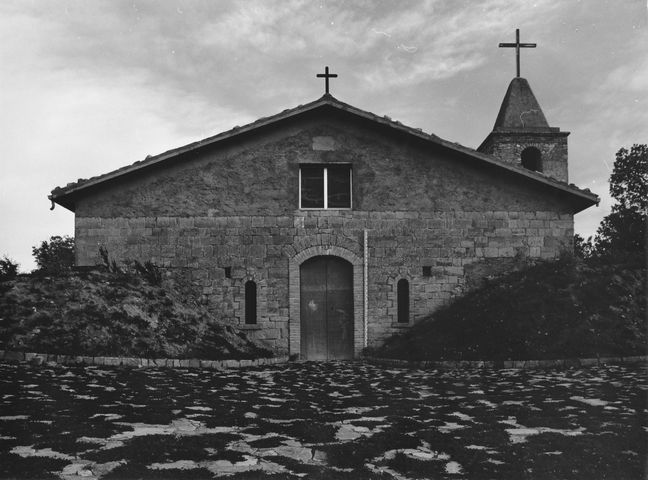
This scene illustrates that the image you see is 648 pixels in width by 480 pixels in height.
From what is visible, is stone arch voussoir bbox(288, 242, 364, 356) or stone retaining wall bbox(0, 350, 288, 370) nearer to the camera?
stone retaining wall bbox(0, 350, 288, 370)

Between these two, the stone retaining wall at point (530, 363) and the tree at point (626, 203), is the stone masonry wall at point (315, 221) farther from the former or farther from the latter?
the tree at point (626, 203)

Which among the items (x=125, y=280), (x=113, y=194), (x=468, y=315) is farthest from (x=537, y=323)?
(x=113, y=194)

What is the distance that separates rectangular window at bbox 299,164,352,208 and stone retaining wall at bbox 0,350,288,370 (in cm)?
433

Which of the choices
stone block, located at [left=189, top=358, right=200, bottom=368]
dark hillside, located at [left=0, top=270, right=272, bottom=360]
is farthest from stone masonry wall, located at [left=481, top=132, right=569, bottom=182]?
stone block, located at [left=189, top=358, right=200, bottom=368]

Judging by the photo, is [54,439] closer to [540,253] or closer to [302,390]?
[302,390]

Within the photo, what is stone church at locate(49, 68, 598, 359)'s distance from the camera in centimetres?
1437

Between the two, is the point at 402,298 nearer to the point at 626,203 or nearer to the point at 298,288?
the point at 298,288

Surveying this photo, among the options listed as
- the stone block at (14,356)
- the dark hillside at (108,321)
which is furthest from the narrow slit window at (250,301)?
the stone block at (14,356)

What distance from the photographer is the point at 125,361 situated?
33.1 feet

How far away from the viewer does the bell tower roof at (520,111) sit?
19.7 metres

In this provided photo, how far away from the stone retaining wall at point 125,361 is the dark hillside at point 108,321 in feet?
0.78

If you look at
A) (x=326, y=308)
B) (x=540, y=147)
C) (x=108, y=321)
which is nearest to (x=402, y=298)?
(x=326, y=308)

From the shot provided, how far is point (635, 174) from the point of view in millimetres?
33500

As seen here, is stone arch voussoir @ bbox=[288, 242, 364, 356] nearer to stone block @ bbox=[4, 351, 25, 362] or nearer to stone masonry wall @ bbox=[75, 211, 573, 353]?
stone masonry wall @ bbox=[75, 211, 573, 353]
